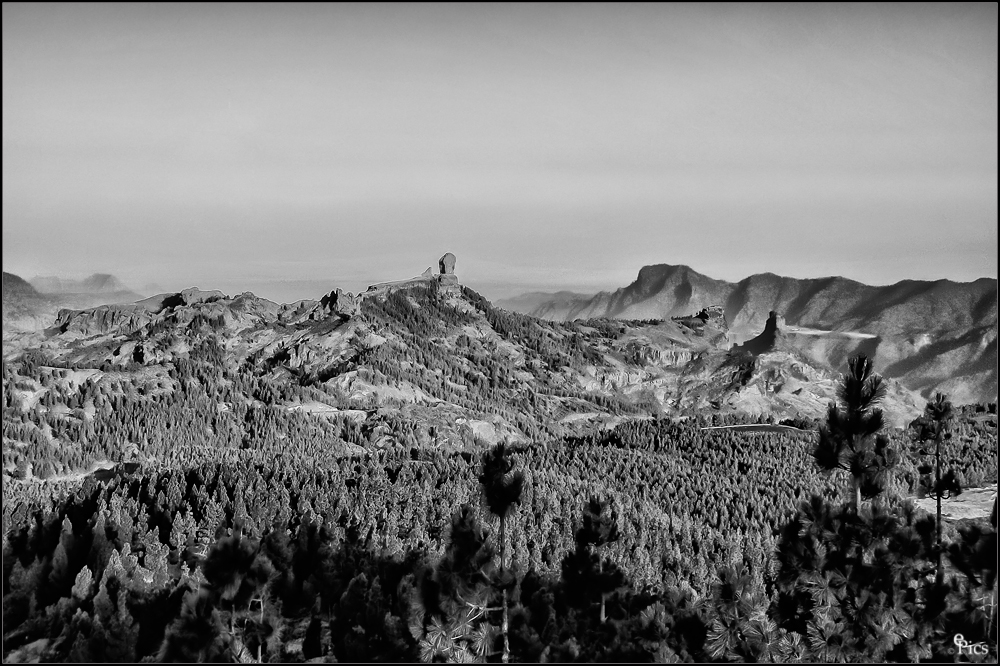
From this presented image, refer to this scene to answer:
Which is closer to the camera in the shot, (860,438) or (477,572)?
(860,438)

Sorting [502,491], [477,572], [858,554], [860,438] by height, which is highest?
[860,438]

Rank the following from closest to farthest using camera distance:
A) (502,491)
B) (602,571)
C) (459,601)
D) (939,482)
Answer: (459,601), (502,491), (602,571), (939,482)

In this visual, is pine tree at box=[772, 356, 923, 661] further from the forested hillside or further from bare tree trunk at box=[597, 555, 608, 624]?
bare tree trunk at box=[597, 555, 608, 624]

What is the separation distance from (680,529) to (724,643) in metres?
72.7

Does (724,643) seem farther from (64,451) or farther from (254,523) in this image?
(64,451)

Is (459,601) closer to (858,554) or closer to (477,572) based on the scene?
(477,572)
